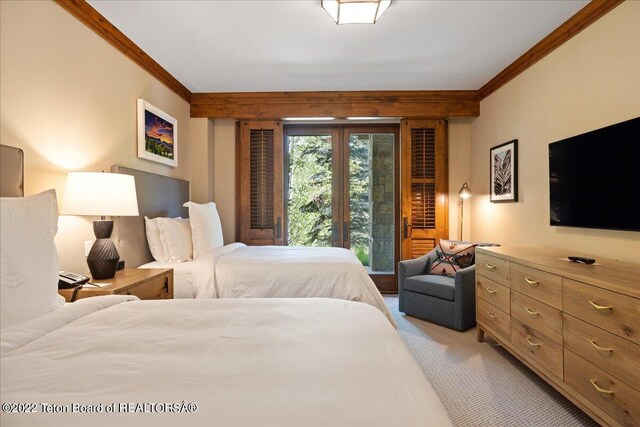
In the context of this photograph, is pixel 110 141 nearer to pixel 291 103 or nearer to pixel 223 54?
pixel 223 54

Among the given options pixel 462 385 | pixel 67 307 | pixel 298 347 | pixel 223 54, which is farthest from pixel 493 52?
pixel 67 307

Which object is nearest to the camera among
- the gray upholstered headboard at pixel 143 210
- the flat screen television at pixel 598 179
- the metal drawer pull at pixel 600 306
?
the metal drawer pull at pixel 600 306

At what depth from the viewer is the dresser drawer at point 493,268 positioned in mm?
2529

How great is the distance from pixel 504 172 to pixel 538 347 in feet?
6.93

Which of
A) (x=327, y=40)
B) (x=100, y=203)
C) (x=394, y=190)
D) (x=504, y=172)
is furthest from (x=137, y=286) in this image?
(x=504, y=172)

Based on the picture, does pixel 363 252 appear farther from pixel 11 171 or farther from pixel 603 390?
pixel 11 171

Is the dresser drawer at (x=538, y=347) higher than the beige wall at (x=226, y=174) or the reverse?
the reverse

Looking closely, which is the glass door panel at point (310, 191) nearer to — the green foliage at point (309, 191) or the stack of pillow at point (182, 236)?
the green foliage at point (309, 191)

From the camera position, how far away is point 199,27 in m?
2.71

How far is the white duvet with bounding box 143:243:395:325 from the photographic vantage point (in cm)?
268

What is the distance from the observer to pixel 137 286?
2137 mm

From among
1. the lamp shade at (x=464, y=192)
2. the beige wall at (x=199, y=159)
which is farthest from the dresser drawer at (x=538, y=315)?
the beige wall at (x=199, y=159)

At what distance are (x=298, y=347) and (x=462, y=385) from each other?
5.66 feet

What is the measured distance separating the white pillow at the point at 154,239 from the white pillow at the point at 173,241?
0.03 metres
